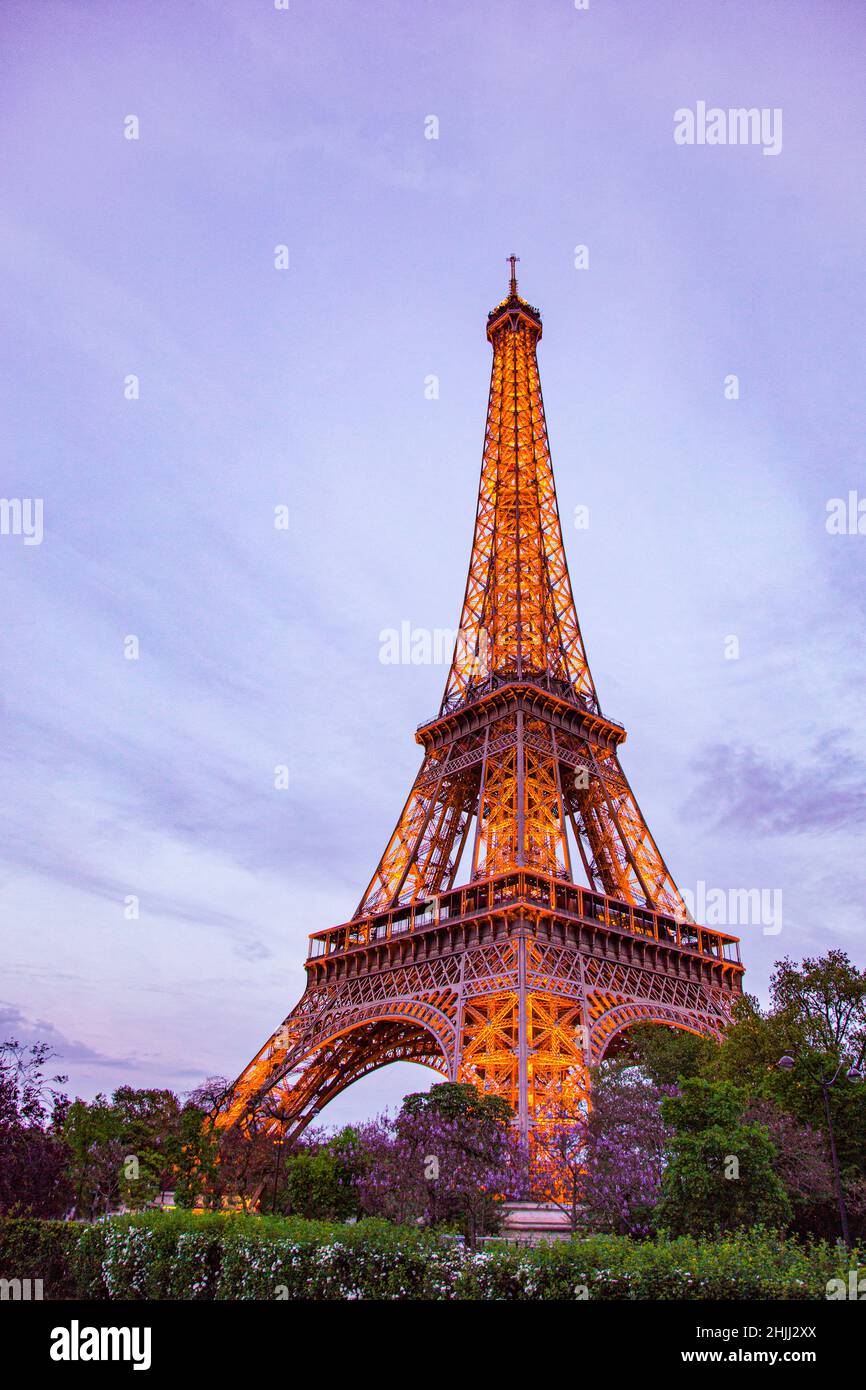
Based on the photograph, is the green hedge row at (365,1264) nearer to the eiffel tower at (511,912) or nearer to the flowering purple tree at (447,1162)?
the flowering purple tree at (447,1162)

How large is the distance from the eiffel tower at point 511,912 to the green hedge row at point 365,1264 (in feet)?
46.0

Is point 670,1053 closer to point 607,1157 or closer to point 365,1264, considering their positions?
point 607,1157

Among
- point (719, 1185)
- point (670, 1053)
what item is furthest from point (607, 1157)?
point (670, 1053)

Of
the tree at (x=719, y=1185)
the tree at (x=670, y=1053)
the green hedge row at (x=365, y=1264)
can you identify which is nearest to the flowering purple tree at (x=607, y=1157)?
the tree at (x=719, y=1185)

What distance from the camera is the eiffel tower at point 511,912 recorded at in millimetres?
32062

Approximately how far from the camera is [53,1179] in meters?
20.4

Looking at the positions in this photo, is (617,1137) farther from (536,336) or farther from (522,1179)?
(536,336)
